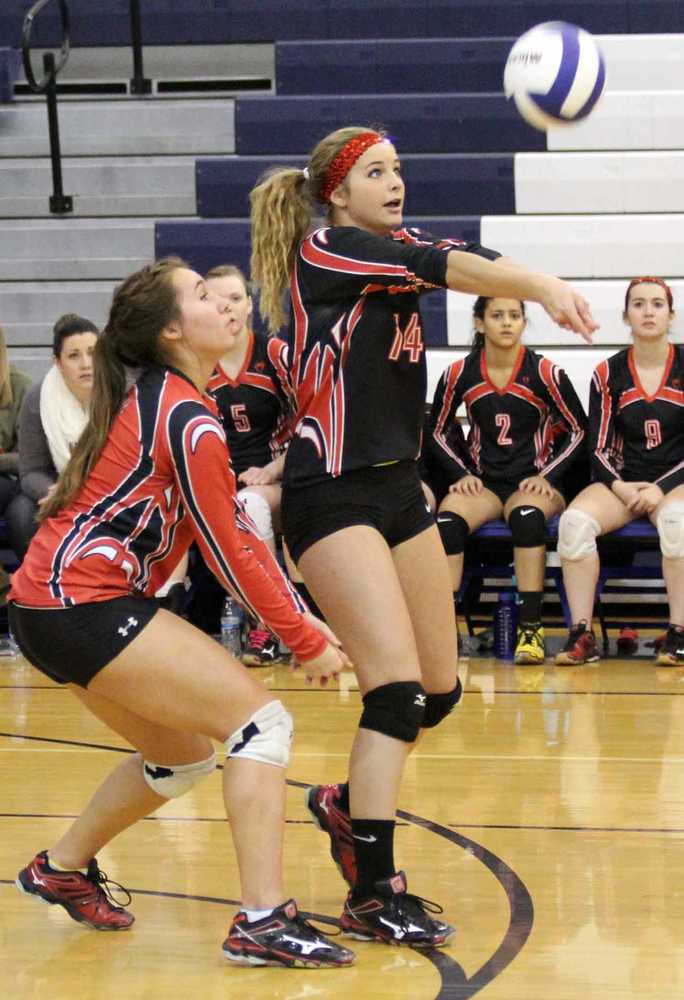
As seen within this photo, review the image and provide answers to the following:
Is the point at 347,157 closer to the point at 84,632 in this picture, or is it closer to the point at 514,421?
the point at 84,632

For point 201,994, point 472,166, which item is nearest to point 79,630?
point 201,994

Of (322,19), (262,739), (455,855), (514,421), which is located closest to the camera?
(262,739)

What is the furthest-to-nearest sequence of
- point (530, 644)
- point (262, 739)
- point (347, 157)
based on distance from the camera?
point (530, 644) → point (347, 157) → point (262, 739)

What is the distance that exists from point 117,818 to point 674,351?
3917 mm

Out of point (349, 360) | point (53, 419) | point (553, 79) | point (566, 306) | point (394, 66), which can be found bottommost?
point (53, 419)

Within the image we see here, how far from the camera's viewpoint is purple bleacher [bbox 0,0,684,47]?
9133 millimetres

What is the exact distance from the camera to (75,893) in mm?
3301

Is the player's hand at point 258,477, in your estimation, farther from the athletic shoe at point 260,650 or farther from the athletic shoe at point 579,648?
the athletic shoe at point 579,648

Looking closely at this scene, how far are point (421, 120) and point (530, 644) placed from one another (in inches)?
147

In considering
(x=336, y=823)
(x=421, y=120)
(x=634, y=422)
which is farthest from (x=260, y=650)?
(x=421, y=120)

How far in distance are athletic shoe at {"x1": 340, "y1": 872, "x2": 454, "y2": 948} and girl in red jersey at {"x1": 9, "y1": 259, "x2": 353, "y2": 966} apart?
0.45ft

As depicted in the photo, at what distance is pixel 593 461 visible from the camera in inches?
251

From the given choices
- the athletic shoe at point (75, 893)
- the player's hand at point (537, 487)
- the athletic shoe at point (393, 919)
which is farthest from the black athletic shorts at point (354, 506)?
the player's hand at point (537, 487)

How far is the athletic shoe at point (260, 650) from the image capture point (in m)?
6.28
